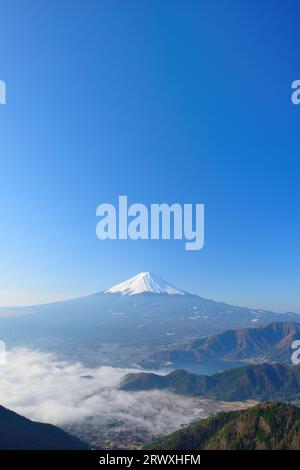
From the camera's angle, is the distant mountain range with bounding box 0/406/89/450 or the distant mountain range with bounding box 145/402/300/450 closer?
the distant mountain range with bounding box 0/406/89/450

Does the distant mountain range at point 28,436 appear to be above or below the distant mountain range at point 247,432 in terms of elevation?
above

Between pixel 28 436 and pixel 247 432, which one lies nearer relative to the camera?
pixel 28 436

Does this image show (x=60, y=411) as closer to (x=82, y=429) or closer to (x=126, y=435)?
(x=82, y=429)

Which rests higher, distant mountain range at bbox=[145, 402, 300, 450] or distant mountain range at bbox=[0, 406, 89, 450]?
distant mountain range at bbox=[0, 406, 89, 450]

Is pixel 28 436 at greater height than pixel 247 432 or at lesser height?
greater
